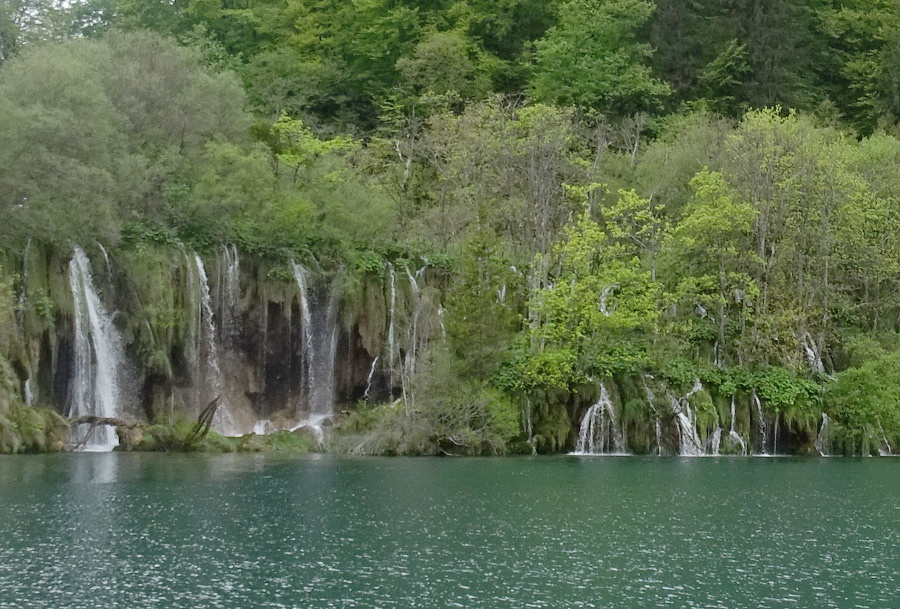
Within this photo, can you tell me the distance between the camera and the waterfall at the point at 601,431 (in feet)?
135

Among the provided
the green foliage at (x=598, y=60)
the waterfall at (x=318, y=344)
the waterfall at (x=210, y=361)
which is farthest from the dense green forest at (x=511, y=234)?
the green foliage at (x=598, y=60)

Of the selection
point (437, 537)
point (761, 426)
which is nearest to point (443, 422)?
point (761, 426)

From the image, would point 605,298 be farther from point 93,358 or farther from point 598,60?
point 598,60

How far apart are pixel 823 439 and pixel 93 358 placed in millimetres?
24696

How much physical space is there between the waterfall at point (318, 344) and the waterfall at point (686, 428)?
12050mm

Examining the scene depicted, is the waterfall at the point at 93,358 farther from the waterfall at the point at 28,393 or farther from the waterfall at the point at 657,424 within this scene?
the waterfall at the point at 657,424

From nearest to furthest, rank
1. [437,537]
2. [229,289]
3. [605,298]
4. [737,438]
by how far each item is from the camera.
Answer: [437,537]
[737,438]
[605,298]
[229,289]

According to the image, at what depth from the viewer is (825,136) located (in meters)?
51.7

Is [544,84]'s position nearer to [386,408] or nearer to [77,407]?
[386,408]

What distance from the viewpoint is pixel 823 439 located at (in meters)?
42.8

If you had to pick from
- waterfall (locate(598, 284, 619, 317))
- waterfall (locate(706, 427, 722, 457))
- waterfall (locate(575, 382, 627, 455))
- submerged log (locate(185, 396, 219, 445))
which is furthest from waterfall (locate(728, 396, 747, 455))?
submerged log (locate(185, 396, 219, 445))

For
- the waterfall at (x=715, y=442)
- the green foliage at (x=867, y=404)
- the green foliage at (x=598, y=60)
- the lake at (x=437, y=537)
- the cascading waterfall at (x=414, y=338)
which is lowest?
the lake at (x=437, y=537)

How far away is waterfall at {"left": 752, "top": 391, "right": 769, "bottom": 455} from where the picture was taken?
139ft

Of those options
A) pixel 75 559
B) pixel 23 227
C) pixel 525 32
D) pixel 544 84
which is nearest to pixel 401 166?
pixel 544 84
